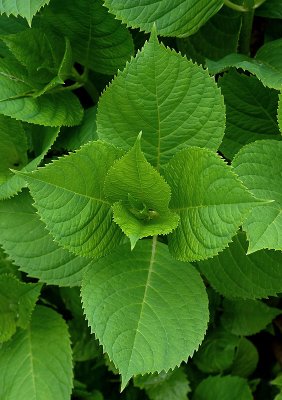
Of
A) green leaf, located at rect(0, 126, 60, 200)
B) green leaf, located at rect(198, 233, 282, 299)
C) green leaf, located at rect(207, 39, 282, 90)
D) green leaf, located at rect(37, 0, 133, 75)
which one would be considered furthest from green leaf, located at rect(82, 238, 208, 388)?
green leaf, located at rect(37, 0, 133, 75)

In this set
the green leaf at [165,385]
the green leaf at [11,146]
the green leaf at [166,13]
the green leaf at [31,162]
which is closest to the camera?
the green leaf at [166,13]

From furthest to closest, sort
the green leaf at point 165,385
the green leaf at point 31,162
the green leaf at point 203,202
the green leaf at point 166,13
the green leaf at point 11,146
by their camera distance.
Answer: the green leaf at point 165,385 → the green leaf at point 11,146 → the green leaf at point 31,162 → the green leaf at point 166,13 → the green leaf at point 203,202

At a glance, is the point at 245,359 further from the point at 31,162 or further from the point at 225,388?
the point at 31,162

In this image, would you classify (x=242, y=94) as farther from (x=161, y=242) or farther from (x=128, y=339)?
(x=128, y=339)

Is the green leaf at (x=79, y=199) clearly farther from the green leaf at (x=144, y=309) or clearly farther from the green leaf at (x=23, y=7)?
the green leaf at (x=23, y=7)

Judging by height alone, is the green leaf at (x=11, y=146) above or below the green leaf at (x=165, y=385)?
above

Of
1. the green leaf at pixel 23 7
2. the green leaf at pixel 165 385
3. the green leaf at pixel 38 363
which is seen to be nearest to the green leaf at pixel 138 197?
the green leaf at pixel 23 7

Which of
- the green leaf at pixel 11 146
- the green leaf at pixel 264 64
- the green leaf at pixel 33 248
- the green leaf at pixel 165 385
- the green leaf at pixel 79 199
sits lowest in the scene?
the green leaf at pixel 165 385
